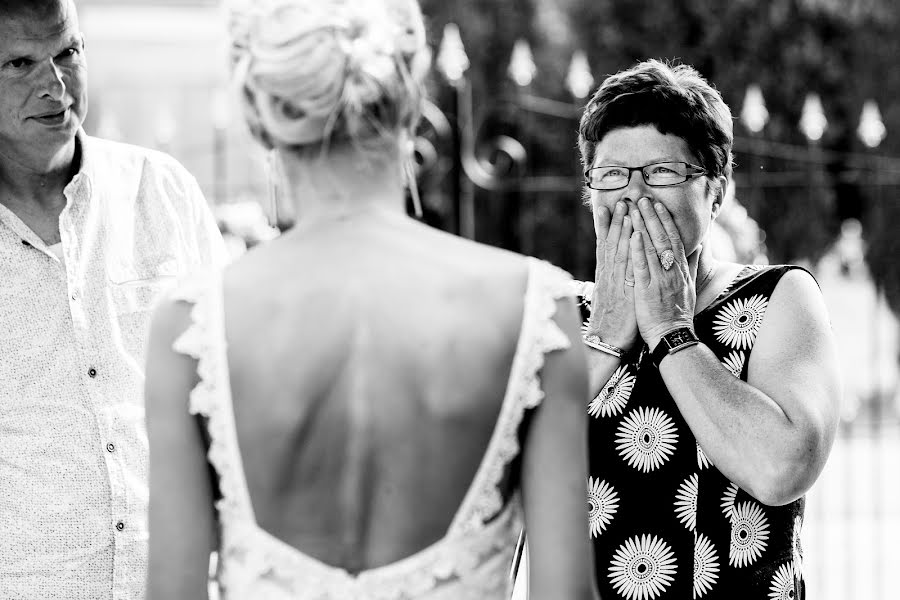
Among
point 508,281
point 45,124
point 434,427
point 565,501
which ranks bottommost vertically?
point 565,501

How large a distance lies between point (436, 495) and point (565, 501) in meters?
0.19

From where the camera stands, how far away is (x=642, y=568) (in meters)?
2.46

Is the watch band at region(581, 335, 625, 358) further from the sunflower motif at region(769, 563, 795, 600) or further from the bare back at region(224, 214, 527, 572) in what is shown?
the bare back at region(224, 214, 527, 572)

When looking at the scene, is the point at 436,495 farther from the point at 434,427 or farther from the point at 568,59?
the point at 568,59

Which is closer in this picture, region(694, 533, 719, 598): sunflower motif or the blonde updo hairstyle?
the blonde updo hairstyle

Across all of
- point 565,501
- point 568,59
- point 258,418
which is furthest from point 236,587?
point 568,59

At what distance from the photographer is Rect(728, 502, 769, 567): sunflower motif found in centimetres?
240

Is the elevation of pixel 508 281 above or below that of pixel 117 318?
above

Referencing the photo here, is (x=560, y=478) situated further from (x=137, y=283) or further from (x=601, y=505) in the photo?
(x=137, y=283)

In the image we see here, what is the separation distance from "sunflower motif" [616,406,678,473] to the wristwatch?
0.12 m

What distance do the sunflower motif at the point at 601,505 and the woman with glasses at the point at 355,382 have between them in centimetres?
78

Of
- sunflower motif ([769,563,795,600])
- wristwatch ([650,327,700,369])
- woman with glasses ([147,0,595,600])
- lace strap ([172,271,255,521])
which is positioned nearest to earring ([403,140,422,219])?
woman with glasses ([147,0,595,600])

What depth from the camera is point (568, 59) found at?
1303 centimetres

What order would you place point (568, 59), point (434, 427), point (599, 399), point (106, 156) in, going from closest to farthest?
point (434, 427), point (599, 399), point (106, 156), point (568, 59)
